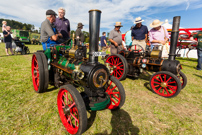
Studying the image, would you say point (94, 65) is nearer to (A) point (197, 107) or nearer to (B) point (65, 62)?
(B) point (65, 62)

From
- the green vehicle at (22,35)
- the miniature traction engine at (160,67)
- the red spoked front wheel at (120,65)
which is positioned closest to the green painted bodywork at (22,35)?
the green vehicle at (22,35)

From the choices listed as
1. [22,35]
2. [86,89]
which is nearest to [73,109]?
[86,89]

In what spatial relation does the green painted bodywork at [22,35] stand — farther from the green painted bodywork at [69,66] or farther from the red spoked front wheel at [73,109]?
the red spoked front wheel at [73,109]

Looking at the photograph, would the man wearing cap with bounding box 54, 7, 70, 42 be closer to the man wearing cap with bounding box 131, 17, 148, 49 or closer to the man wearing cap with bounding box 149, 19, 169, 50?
the man wearing cap with bounding box 131, 17, 148, 49

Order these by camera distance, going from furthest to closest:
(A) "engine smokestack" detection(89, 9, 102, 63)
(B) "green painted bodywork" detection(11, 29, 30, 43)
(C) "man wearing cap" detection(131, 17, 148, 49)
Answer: (B) "green painted bodywork" detection(11, 29, 30, 43) → (C) "man wearing cap" detection(131, 17, 148, 49) → (A) "engine smokestack" detection(89, 9, 102, 63)

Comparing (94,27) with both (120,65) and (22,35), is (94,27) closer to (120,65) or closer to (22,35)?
(120,65)

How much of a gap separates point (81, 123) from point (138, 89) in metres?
2.43

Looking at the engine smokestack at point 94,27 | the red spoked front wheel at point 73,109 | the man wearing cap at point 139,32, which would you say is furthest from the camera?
the man wearing cap at point 139,32

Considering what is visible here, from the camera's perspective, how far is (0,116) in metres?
1.98

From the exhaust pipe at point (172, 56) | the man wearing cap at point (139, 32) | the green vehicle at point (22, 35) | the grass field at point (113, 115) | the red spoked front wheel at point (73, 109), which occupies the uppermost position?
the green vehicle at point (22, 35)

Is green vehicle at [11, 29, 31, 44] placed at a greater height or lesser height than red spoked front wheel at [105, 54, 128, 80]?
greater

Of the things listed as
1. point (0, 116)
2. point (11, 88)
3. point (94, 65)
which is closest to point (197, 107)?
point (94, 65)

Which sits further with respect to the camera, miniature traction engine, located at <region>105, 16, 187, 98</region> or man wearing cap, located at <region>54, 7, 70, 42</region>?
man wearing cap, located at <region>54, 7, 70, 42</region>

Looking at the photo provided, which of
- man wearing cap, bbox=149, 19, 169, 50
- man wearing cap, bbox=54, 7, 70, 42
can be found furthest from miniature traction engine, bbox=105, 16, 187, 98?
man wearing cap, bbox=54, 7, 70, 42
